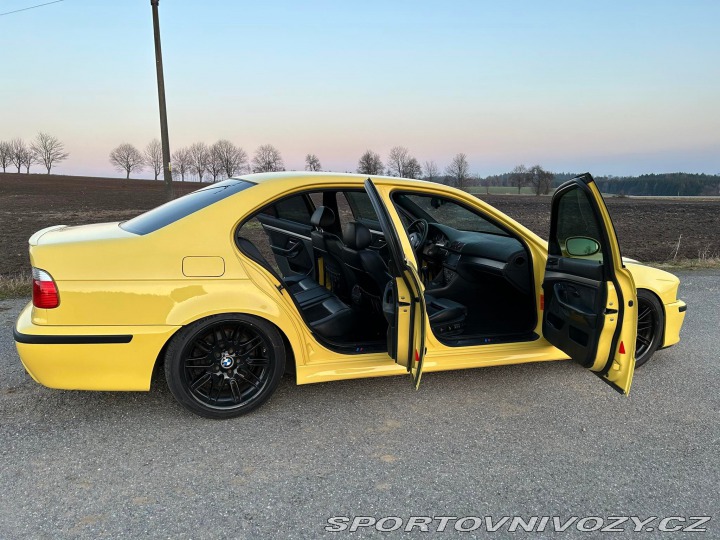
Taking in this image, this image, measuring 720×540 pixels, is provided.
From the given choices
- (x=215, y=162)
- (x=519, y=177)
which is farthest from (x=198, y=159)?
(x=519, y=177)

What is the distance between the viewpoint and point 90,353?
9.23 ft

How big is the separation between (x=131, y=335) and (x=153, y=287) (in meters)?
0.29

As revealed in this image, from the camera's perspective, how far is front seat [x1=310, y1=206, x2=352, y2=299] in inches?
152

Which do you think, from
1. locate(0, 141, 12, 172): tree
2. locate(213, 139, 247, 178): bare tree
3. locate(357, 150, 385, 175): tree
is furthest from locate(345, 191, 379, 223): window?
locate(0, 141, 12, 172): tree

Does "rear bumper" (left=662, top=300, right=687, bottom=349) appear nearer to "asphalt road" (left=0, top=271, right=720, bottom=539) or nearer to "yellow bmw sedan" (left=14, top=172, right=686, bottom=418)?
"yellow bmw sedan" (left=14, top=172, right=686, bottom=418)

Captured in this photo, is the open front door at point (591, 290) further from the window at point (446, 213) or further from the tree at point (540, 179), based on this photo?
the tree at point (540, 179)

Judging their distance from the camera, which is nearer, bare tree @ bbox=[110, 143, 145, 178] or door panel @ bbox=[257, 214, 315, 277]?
door panel @ bbox=[257, 214, 315, 277]

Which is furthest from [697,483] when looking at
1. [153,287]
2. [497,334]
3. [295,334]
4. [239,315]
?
[153,287]

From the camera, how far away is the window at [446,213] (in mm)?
3844

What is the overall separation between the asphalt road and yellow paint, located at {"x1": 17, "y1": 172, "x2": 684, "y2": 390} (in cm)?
32

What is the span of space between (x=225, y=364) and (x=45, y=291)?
3.43ft

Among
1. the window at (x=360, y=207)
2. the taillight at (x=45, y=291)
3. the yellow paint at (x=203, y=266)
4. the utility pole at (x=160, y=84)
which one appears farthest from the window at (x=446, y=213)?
the utility pole at (x=160, y=84)

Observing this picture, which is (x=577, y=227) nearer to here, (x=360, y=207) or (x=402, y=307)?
(x=402, y=307)

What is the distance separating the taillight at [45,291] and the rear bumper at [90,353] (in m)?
0.12
